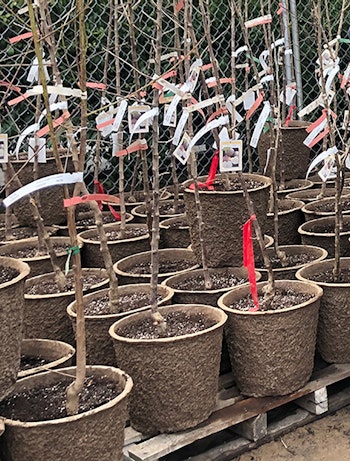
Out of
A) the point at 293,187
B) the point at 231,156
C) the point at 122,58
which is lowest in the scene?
the point at 293,187

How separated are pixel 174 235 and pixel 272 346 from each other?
1017 millimetres

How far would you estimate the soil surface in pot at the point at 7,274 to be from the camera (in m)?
1.89

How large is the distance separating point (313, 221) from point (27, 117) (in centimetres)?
199

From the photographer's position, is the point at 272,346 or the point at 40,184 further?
the point at 272,346

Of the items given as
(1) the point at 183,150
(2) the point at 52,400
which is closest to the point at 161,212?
(1) the point at 183,150

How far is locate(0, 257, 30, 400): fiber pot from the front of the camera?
1710 mm

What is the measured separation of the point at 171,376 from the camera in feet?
6.75

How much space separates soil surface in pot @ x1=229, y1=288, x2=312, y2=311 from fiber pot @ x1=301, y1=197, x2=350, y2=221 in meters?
0.83

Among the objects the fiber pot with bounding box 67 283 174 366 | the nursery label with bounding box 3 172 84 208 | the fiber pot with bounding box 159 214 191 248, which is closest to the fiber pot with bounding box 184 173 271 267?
the fiber pot with bounding box 67 283 174 366

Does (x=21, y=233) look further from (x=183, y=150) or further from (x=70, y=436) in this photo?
(x=70, y=436)

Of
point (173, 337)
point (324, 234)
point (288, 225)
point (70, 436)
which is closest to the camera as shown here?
point (70, 436)

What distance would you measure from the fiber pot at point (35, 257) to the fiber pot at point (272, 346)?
82 centimetres

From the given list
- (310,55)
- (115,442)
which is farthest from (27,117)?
(115,442)

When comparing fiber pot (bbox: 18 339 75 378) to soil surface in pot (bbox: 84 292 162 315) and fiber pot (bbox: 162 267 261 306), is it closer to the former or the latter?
soil surface in pot (bbox: 84 292 162 315)
